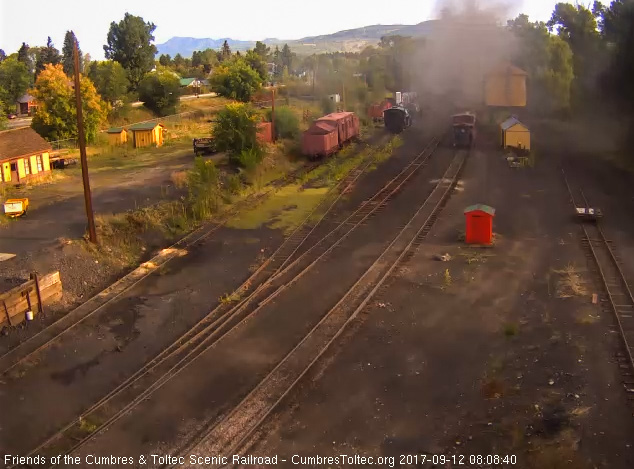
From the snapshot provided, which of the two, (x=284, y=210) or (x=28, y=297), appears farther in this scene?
(x=284, y=210)

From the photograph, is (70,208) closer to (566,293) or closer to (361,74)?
(566,293)

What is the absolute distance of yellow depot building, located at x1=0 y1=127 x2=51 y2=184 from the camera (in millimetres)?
27906

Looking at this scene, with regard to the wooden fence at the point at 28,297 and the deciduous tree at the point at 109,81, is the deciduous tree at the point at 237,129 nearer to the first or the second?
the wooden fence at the point at 28,297

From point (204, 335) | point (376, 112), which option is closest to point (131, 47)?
point (376, 112)

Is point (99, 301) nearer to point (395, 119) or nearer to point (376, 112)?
point (395, 119)

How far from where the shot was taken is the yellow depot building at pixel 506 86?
5341 cm

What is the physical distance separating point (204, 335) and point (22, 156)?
19.8 meters

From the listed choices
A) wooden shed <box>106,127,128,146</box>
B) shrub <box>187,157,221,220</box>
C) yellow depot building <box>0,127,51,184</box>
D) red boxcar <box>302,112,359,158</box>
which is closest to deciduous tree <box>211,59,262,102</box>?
wooden shed <box>106,127,128,146</box>

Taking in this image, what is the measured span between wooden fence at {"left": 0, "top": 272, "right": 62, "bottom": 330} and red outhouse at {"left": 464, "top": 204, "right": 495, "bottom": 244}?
39.8 ft

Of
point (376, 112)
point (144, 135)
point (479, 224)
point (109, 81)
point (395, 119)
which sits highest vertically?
point (109, 81)

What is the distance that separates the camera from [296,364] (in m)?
11.8

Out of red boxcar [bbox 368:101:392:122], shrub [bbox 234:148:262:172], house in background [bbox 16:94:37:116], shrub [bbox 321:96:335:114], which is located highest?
house in background [bbox 16:94:37:116]

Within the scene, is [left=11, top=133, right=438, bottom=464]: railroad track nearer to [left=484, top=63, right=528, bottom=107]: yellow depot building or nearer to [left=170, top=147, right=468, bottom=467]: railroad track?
[left=170, top=147, right=468, bottom=467]: railroad track

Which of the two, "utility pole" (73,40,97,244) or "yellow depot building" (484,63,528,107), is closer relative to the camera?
"utility pole" (73,40,97,244)
